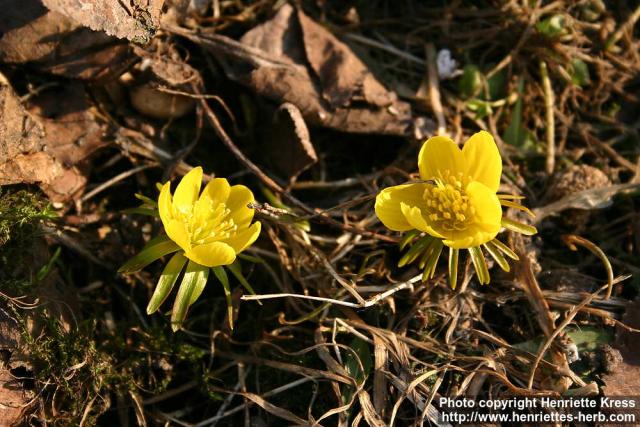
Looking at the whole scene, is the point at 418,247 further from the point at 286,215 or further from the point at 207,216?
the point at 207,216

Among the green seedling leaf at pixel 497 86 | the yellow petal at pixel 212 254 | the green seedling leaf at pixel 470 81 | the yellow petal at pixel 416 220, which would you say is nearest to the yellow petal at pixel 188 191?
the yellow petal at pixel 212 254

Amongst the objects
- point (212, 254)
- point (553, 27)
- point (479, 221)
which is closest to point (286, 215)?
point (212, 254)

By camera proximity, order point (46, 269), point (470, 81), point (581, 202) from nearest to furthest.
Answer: point (46, 269) < point (581, 202) < point (470, 81)

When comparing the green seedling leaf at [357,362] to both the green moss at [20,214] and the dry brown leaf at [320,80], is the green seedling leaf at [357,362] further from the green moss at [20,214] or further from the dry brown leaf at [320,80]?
the green moss at [20,214]

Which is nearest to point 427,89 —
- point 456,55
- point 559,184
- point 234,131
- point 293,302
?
point 456,55

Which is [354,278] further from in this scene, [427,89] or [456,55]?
[456,55]

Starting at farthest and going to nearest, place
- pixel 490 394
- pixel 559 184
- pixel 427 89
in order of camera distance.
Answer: pixel 427 89 → pixel 559 184 → pixel 490 394
